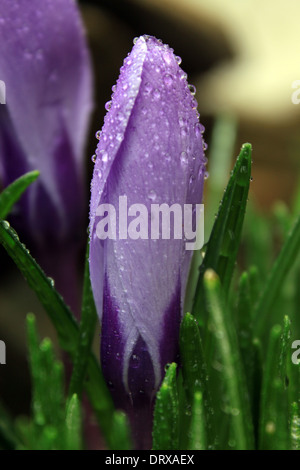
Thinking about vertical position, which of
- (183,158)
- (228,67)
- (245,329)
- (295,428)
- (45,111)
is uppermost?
(228,67)

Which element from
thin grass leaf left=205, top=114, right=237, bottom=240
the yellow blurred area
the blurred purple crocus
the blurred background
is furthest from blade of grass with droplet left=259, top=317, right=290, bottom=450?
the yellow blurred area

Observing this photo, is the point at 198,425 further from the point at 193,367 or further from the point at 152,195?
the point at 152,195

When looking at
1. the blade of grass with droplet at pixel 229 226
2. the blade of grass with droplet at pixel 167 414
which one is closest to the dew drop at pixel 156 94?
the blade of grass with droplet at pixel 229 226

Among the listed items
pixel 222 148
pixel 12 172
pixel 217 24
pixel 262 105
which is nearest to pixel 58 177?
pixel 12 172

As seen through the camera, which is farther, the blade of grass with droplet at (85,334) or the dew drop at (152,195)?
the blade of grass with droplet at (85,334)

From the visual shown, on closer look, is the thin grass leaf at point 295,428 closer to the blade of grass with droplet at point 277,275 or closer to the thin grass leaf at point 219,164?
the blade of grass with droplet at point 277,275

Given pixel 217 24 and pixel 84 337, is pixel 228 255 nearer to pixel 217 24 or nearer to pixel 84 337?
pixel 84 337

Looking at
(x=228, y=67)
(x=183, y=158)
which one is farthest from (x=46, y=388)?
(x=228, y=67)
